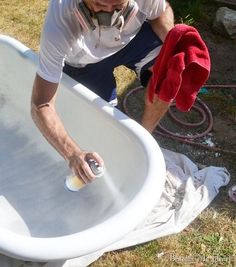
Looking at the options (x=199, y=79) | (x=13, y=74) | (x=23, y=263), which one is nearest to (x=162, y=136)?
(x=199, y=79)

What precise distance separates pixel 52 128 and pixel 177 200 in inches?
26.8

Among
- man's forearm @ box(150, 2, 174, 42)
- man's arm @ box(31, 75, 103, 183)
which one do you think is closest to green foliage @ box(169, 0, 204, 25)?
man's forearm @ box(150, 2, 174, 42)

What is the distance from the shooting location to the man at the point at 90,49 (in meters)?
1.70

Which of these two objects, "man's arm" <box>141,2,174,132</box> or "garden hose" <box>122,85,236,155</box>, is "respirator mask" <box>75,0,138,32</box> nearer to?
"man's arm" <box>141,2,174,132</box>

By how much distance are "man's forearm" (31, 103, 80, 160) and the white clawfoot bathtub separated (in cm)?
24

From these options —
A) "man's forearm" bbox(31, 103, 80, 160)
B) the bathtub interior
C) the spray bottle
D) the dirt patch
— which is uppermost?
"man's forearm" bbox(31, 103, 80, 160)

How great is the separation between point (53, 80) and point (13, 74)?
0.60 metres

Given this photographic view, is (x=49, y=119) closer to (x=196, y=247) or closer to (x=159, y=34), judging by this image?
(x=159, y=34)

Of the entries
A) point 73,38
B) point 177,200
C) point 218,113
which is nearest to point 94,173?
point 73,38

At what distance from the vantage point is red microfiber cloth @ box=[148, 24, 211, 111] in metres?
1.83

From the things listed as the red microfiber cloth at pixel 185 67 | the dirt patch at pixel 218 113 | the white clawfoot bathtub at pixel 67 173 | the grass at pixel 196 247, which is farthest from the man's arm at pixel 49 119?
the dirt patch at pixel 218 113

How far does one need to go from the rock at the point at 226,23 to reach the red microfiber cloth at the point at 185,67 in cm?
129

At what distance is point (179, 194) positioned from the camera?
214cm

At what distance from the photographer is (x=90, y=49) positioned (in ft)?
6.40
